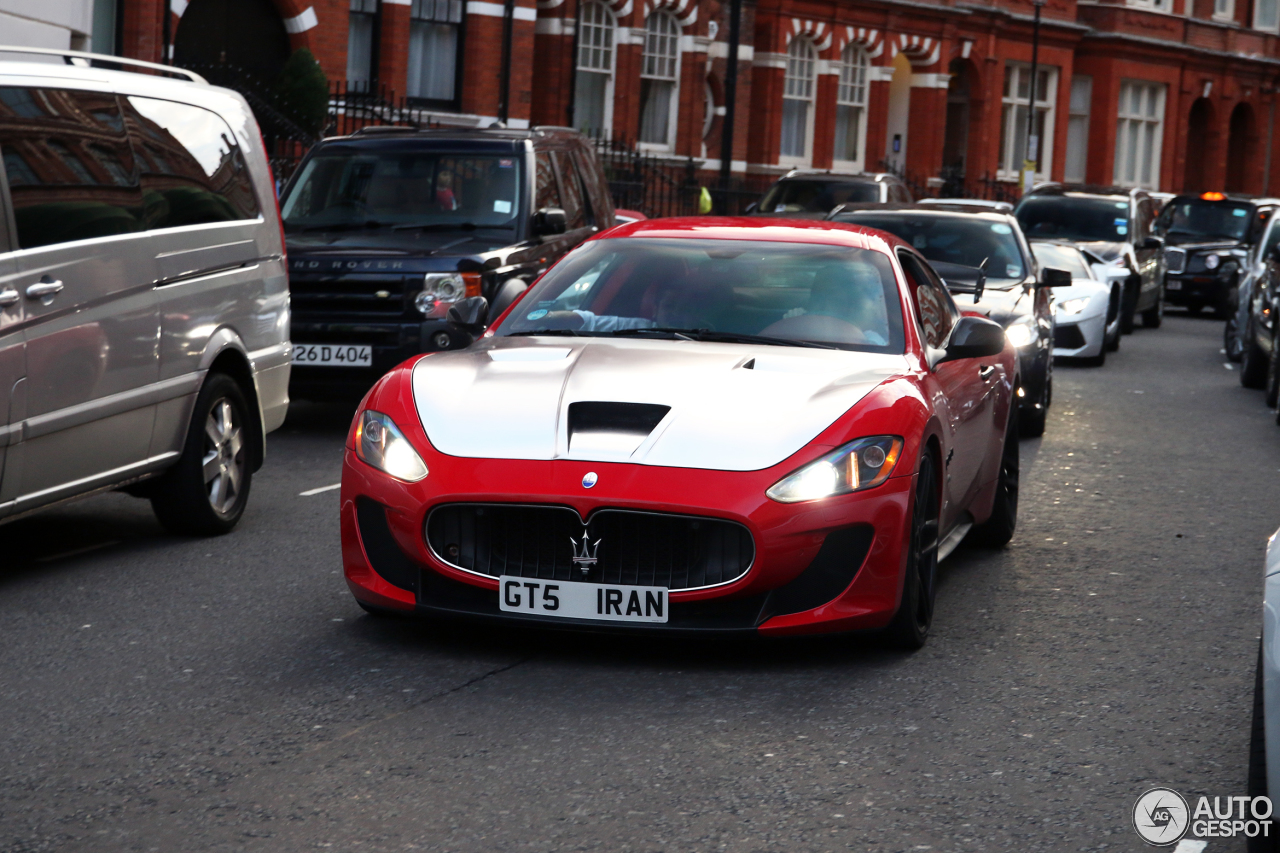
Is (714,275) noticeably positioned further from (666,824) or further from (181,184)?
(666,824)

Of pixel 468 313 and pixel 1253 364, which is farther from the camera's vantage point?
pixel 1253 364

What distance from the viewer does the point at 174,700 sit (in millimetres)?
5332

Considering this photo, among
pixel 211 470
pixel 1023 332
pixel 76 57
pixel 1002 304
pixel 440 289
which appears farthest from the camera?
pixel 1002 304

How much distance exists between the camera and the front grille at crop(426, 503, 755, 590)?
5574 mm

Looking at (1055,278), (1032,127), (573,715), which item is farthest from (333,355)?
(1032,127)

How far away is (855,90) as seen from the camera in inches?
1758

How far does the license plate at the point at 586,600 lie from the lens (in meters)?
5.55

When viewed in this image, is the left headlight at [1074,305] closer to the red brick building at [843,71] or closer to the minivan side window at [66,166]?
the minivan side window at [66,166]

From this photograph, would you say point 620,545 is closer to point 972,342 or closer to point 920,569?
point 920,569

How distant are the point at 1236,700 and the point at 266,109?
23.3m

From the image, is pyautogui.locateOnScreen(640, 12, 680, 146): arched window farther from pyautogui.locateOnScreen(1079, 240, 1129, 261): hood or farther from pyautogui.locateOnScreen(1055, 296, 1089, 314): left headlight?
pyautogui.locateOnScreen(1055, 296, 1089, 314): left headlight

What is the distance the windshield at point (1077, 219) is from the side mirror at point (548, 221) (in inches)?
508

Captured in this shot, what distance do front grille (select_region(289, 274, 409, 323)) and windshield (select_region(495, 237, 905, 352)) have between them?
4666mm

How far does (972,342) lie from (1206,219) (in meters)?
26.5
